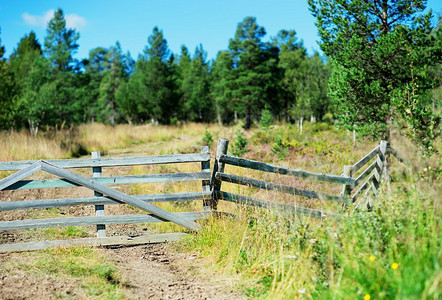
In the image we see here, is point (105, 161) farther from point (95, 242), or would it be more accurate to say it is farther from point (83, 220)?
point (95, 242)

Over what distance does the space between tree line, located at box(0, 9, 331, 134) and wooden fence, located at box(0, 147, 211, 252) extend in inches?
442

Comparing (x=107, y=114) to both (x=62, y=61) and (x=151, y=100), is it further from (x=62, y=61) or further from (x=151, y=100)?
(x=62, y=61)

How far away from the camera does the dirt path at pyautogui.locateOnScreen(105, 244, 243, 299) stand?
13.7 feet

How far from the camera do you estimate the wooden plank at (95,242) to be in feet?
17.1

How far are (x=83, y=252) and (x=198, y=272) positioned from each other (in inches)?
63.5

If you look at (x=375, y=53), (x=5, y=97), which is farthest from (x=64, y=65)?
(x=375, y=53)

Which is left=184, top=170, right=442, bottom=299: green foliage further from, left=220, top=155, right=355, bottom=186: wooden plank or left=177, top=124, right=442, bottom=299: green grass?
left=220, top=155, right=355, bottom=186: wooden plank

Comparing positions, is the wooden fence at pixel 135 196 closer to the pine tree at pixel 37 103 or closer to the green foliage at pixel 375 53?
the green foliage at pixel 375 53

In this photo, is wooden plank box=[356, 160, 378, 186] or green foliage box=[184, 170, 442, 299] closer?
green foliage box=[184, 170, 442, 299]

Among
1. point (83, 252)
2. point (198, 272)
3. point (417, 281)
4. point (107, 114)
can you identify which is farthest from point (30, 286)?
point (107, 114)

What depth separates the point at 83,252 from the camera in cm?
505

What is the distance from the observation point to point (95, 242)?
5.49 m

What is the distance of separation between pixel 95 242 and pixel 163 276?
1402 millimetres

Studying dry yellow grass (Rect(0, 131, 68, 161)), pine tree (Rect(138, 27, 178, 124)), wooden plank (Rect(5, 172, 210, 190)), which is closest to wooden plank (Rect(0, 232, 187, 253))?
wooden plank (Rect(5, 172, 210, 190))
